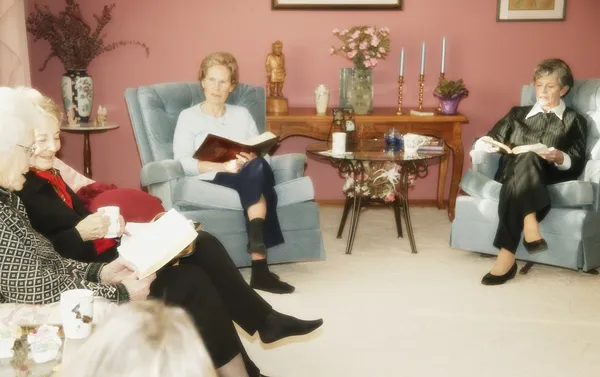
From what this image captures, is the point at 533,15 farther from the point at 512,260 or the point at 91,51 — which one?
the point at 91,51

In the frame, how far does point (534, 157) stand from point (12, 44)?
2610 mm

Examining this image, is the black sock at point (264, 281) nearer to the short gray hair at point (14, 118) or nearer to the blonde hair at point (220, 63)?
the blonde hair at point (220, 63)

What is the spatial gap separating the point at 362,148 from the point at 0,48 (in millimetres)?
1906

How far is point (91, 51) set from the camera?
4289 mm

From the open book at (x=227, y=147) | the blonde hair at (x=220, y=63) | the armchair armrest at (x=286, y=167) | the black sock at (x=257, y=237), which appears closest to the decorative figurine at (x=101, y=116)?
the blonde hair at (x=220, y=63)

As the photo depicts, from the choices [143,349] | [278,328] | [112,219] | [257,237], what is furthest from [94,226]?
[143,349]

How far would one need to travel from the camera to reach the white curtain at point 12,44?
3.51m

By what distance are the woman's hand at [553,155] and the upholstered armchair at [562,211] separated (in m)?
0.14

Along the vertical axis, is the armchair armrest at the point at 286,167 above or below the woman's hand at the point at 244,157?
below

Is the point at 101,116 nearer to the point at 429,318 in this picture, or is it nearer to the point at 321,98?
the point at 321,98

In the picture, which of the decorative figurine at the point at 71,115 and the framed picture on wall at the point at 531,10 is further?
the framed picture on wall at the point at 531,10

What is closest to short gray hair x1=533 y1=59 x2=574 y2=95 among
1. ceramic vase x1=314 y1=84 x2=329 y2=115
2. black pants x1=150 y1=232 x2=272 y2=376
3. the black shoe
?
ceramic vase x1=314 y1=84 x2=329 y2=115

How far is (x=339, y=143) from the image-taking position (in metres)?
3.63

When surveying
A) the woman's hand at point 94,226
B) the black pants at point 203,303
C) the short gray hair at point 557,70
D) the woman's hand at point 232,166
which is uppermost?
the short gray hair at point 557,70
